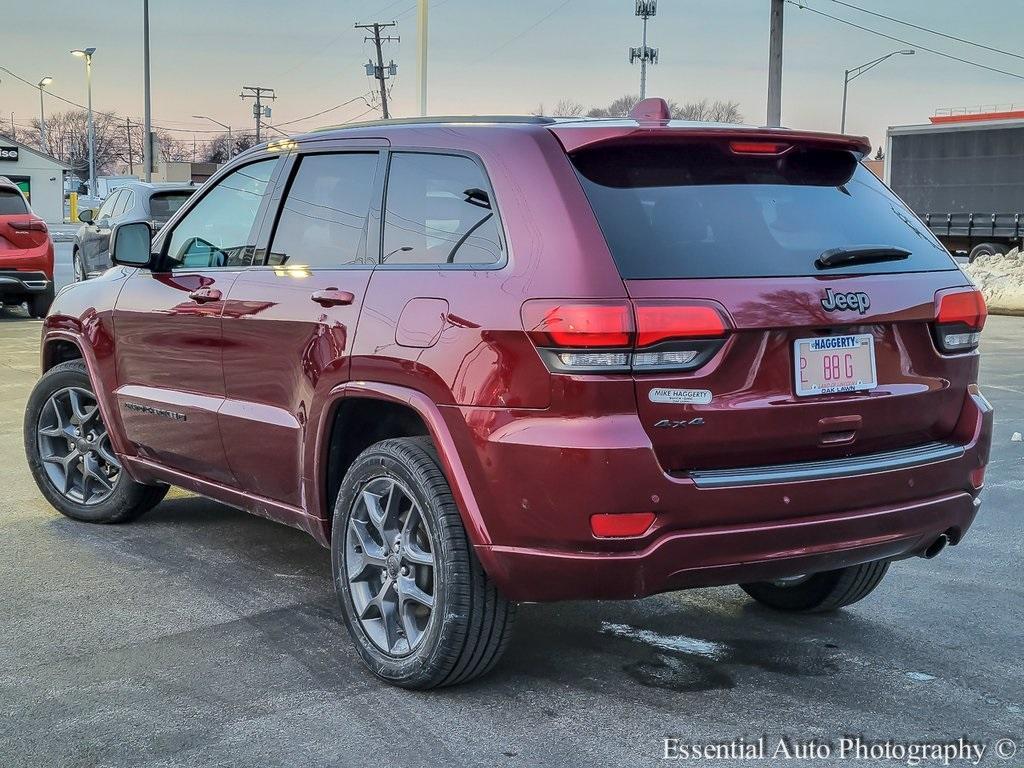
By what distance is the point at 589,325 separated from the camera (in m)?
3.37

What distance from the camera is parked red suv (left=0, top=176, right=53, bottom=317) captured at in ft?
51.1

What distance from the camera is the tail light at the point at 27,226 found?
15.6 m

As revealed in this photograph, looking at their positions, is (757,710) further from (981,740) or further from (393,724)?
(393,724)

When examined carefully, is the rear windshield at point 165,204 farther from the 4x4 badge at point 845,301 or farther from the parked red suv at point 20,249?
the 4x4 badge at point 845,301

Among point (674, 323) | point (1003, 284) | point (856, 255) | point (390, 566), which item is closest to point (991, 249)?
point (1003, 284)

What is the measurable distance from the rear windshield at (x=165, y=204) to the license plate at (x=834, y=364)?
550 inches

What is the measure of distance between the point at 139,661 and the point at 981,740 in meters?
2.67

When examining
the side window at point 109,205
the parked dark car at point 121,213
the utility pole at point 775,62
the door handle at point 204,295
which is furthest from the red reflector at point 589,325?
the utility pole at point 775,62

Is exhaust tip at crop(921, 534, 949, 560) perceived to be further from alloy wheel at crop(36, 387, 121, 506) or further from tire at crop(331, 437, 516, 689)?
alloy wheel at crop(36, 387, 121, 506)

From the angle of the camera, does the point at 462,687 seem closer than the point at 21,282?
Yes

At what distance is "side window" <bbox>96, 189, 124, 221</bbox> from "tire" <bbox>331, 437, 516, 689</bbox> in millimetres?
14816

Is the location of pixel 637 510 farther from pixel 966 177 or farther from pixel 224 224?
pixel 966 177

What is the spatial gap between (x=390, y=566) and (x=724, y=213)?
1.54 m

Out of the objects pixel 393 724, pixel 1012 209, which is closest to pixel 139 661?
pixel 393 724
